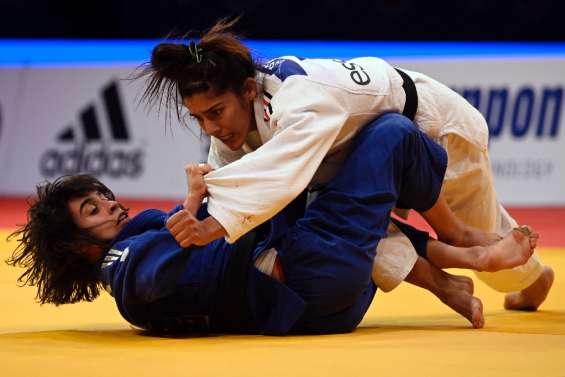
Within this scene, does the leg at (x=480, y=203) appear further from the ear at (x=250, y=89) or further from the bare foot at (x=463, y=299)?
the ear at (x=250, y=89)

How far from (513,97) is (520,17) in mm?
1207

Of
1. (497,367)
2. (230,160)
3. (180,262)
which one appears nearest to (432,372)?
(497,367)

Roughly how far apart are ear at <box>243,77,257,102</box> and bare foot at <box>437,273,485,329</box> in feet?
2.74

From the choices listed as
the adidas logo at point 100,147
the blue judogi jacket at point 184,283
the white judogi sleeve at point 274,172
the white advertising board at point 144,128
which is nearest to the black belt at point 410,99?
the white judogi sleeve at point 274,172

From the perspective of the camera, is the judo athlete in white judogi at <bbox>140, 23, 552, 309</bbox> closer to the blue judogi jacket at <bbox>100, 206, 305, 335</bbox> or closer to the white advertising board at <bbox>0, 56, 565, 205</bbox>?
the blue judogi jacket at <bbox>100, 206, 305, 335</bbox>

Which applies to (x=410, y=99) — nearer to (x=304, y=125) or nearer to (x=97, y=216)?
(x=304, y=125)

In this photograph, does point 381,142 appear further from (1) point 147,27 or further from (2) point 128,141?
(1) point 147,27

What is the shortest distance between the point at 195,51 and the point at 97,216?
559 millimetres

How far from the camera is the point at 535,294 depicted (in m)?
3.70

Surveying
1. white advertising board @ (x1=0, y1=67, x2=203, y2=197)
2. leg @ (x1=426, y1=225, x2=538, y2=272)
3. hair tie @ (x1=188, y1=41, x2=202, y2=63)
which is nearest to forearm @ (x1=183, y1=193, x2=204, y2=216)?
hair tie @ (x1=188, y1=41, x2=202, y2=63)

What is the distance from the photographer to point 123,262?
2879 millimetres

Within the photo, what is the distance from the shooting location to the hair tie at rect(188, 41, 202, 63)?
3043 millimetres

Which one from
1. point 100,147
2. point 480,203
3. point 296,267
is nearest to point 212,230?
point 296,267

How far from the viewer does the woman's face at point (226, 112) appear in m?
3.02
